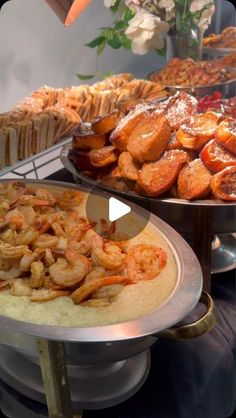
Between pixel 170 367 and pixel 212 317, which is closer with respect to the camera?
pixel 212 317

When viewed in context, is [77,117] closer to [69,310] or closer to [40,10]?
[40,10]

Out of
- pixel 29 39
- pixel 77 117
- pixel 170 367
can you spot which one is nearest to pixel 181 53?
pixel 77 117

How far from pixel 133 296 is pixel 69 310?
96mm

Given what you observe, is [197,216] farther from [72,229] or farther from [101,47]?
[101,47]

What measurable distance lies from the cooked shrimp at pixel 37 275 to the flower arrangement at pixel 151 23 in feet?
1.58

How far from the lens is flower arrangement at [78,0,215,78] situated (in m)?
1.01

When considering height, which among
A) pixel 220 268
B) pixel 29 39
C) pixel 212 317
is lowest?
pixel 220 268

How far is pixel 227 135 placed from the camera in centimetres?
99

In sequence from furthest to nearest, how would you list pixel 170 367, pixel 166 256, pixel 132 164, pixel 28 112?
pixel 28 112 < pixel 132 164 < pixel 170 367 < pixel 166 256

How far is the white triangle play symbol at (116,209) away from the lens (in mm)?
863

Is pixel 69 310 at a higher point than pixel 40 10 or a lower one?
lower

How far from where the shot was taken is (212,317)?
2.30 ft

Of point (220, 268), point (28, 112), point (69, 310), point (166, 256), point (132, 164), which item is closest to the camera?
point (69, 310)

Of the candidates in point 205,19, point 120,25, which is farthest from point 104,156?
point 205,19
